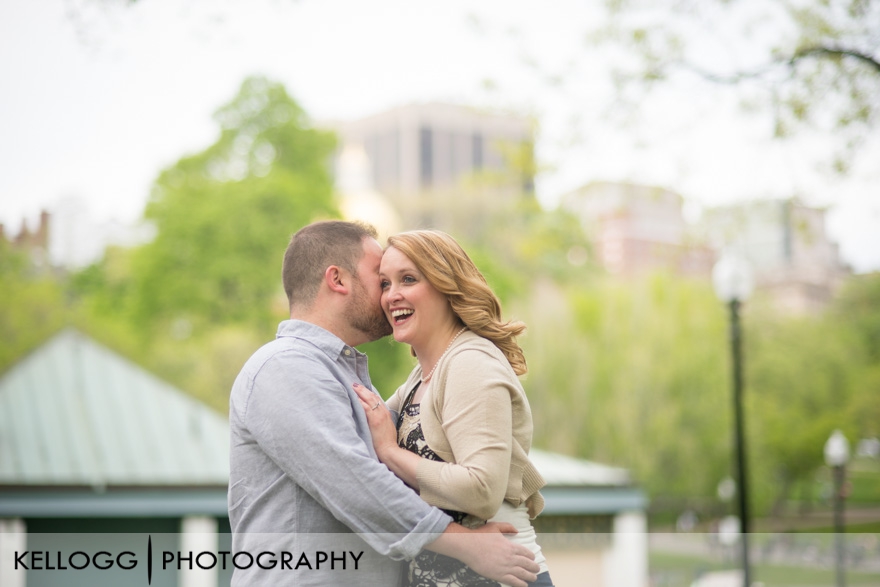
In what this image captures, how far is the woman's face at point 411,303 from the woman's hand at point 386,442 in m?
0.25

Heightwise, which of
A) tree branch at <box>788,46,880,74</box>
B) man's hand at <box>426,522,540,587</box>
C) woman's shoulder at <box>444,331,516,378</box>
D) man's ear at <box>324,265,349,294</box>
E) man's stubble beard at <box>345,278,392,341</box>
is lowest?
man's hand at <box>426,522,540,587</box>

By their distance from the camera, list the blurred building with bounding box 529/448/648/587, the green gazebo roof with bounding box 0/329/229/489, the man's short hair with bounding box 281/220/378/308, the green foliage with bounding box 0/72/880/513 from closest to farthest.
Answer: the man's short hair with bounding box 281/220/378/308, the green gazebo roof with bounding box 0/329/229/489, the blurred building with bounding box 529/448/648/587, the green foliage with bounding box 0/72/880/513

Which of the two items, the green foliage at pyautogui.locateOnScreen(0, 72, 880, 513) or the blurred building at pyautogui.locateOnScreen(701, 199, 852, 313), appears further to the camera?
the green foliage at pyautogui.locateOnScreen(0, 72, 880, 513)

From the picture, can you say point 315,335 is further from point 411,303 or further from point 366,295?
point 411,303

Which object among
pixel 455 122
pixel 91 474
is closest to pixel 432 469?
pixel 91 474

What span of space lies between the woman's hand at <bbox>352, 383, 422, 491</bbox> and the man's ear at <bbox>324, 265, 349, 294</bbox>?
370 millimetres

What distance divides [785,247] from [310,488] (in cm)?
2286

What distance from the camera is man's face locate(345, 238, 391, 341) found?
3398 mm

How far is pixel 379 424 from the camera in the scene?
3.20m

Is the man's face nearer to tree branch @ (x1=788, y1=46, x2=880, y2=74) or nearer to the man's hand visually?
the man's hand

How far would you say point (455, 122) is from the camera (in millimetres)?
111062

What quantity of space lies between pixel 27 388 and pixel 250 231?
16.6 meters

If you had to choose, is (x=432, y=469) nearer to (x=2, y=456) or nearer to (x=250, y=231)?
(x=2, y=456)

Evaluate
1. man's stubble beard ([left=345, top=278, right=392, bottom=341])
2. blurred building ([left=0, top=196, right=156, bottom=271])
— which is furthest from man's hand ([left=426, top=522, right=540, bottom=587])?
blurred building ([left=0, top=196, right=156, bottom=271])
